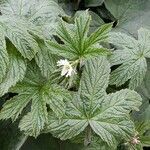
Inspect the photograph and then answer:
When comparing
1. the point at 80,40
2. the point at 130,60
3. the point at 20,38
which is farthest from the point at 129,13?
the point at 20,38

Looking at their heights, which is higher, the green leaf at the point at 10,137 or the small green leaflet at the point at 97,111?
the small green leaflet at the point at 97,111

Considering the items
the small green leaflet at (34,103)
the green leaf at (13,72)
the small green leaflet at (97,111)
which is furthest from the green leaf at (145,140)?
the green leaf at (13,72)

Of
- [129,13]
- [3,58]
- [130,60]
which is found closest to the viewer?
[3,58]

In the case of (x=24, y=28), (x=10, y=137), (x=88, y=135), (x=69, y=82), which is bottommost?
(x=10, y=137)

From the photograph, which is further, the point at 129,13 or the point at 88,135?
the point at 129,13

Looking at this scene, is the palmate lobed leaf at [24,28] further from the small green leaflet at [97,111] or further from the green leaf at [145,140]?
the green leaf at [145,140]

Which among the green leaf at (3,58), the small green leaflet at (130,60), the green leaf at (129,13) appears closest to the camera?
the green leaf at (3,58)

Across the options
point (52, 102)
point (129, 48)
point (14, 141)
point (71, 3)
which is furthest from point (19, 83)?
point (71, 3)

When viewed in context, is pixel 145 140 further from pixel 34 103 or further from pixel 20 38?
pixel 20 38
